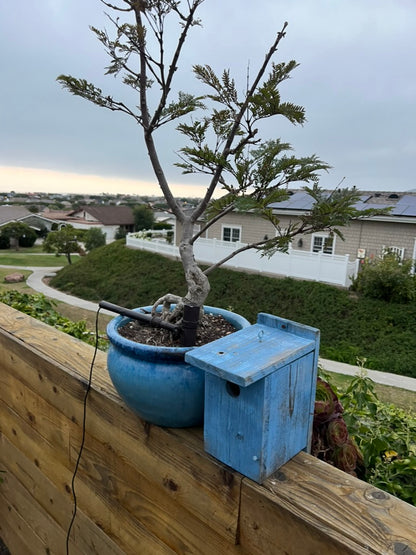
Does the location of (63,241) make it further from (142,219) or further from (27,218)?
(27,218)

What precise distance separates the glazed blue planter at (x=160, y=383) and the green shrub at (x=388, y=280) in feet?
32.4

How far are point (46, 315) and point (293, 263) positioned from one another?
32.0 ft

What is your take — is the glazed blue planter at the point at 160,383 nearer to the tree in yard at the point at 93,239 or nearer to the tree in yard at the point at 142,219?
the tree in yard at the point at 93,239

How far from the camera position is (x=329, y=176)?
1143 mm

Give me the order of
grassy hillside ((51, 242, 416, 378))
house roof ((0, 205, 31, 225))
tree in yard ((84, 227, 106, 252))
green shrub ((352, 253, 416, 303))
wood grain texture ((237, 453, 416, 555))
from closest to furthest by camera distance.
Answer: wood grain texture ((237, 453, 416, 555))
grassy hillside ((51, 242, 416, 378))
green shrub ((352, 253, 416, 303))
tree in yard ((84, 227, 106, 252))
house roof ((0, 205, 31, 225))

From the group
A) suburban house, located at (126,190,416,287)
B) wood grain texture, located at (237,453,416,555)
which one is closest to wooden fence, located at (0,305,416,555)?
wood grain texture, located at (237,453,416,555)

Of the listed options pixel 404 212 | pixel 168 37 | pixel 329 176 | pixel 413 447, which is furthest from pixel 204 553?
pixel 404 212

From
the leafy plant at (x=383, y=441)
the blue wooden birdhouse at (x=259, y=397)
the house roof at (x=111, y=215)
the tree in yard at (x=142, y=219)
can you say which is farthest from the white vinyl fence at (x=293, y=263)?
the house roof at (x=111, y=215)

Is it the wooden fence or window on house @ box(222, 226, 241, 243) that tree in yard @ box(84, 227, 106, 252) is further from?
the wooden fence

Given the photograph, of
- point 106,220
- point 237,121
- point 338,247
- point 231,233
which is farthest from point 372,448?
point 106,220

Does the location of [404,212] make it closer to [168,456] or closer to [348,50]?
[348,50]

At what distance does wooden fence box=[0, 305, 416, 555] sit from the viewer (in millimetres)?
723

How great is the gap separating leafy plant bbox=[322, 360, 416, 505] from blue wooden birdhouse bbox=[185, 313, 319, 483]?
0.32m

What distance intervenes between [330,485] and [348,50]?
2.72 m
